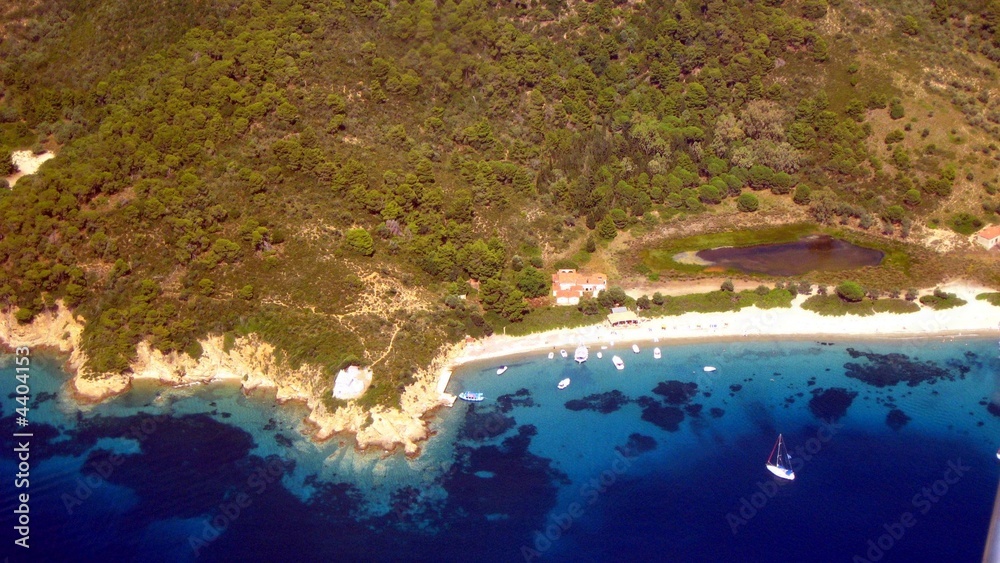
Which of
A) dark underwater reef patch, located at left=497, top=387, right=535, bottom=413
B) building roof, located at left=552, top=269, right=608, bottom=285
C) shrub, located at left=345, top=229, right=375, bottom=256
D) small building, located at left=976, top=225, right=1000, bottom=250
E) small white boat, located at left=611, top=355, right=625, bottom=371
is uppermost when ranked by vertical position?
shrub, located at left=345, top=229, right=375, bottom=256

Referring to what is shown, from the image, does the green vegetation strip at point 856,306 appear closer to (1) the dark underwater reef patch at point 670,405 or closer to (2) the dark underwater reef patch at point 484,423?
(1) the dark underwater reef patch at point 670,405

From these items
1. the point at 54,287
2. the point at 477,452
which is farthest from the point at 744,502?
the point at 54,287

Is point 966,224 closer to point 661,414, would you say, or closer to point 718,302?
point 718,302

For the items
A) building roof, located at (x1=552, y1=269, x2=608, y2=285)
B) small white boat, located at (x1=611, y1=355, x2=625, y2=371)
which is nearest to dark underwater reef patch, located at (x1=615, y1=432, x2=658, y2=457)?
small white boat, located at (x1=611, y1=355, x2=625, y2=371)

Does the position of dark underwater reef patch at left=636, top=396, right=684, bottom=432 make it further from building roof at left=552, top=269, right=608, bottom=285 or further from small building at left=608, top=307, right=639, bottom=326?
building roof at left=552, top=269, right=608, bottom=285

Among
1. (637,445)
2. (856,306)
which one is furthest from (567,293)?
(856,306)

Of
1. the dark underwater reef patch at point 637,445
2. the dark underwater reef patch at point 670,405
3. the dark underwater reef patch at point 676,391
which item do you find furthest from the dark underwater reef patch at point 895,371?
the dark underwater reef patch at point 637,445

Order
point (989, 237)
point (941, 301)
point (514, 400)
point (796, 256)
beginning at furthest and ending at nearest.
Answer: point (796, 256) → point (989, 237) → point (941, 301) → point (514, 400)
